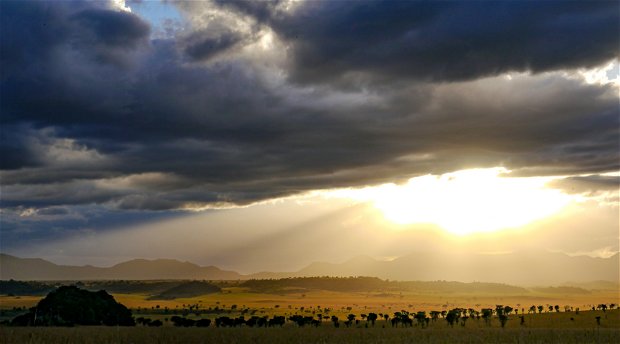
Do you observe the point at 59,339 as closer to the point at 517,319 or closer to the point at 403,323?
the point at 403,323

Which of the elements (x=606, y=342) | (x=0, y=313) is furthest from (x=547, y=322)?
(x=0, y=313)

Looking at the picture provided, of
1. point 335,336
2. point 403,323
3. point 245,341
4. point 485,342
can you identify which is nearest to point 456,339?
point 485,342

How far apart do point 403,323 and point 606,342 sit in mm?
40228

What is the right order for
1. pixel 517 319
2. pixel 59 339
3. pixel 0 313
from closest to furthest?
1. pixel 59 339
2. pixel 517 319
3. pixel 0 313

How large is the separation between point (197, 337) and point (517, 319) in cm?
5261

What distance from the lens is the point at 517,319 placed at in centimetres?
8938

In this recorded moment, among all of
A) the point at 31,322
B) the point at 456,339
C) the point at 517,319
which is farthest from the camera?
the point at 517,319

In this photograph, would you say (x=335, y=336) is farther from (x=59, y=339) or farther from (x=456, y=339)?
(x=59, y=339)

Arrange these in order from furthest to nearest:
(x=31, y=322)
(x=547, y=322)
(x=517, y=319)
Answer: (x=517, y=319), (x=547, y=322), (x=31, y=322)

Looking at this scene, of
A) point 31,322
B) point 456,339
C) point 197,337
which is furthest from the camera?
point 31,322

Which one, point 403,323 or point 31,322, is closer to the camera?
point 31,322

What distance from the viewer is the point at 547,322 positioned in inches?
3295

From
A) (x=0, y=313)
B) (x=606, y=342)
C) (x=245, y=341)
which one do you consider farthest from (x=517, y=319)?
(x=0, y=313)

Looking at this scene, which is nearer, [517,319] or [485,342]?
[485,342]
